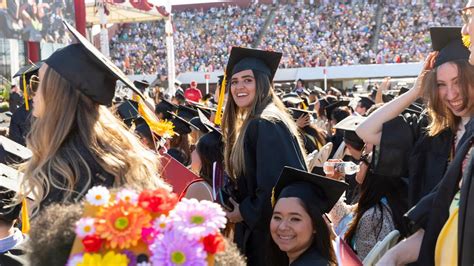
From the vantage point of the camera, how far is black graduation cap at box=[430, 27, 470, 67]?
3.00m

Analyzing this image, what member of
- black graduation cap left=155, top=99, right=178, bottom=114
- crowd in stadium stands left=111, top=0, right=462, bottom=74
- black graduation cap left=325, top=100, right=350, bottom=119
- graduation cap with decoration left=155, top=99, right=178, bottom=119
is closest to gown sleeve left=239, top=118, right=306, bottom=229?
graduation cap with decoration left=155, top=99, right=178, bottom=119

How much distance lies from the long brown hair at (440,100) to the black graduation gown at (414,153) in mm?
39

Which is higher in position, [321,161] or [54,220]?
[54,220]

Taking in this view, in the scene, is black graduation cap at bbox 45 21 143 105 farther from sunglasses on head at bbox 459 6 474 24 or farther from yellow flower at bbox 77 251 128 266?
sunglasses on head at bbox 459 6 474 24

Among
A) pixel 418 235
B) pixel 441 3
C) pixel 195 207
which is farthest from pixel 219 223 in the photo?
pixel 441 3

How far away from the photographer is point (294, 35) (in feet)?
125

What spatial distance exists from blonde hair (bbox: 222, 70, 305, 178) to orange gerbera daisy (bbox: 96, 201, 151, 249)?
7.13 feet

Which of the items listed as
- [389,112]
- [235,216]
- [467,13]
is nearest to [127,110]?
[235,216]

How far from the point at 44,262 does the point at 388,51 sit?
33.8 metres

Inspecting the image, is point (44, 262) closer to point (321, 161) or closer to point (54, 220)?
point (54, 220)

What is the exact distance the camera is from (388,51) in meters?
33.9

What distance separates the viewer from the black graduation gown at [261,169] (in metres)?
3.53

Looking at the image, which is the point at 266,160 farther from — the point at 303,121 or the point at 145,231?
the point at 303,121

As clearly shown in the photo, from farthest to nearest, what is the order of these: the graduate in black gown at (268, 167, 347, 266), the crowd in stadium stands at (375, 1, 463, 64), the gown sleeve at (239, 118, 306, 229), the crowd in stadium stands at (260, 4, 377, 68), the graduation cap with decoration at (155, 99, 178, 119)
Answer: the crowd in stadium stands at (260, 4, 377, 68) → the crowd in stadium stands at (375, 1, 463, 64) → the graduation cap with decoration at (155, 99, 178, 119) → the gown sleeve at (239, 118, 306, 229) → the graduate in black gown at (268, 167, 347, 266)
